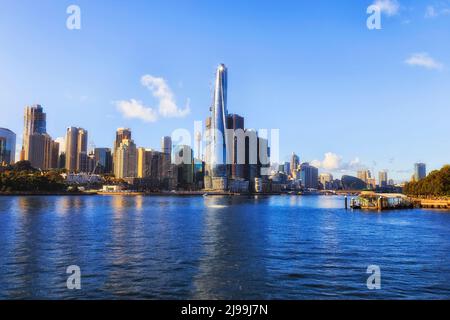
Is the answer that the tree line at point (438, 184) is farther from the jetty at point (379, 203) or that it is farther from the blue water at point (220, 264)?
the blue water at point (220, 264)

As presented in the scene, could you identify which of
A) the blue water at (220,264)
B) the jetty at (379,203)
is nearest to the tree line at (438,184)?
the jetty at (379,203)

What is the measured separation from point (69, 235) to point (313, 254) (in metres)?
34.7

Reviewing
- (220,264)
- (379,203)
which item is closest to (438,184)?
(379,203)

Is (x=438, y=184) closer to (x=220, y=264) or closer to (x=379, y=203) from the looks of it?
(x=379, y=203)

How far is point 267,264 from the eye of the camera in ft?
126

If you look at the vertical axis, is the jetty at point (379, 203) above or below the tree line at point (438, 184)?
below

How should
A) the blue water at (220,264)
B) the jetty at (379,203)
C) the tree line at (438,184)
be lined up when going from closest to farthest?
the blue water at (220,264)
the jetty at (379,203)
the tree line at (438,184)

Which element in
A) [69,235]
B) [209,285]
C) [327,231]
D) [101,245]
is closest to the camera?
[209,285]

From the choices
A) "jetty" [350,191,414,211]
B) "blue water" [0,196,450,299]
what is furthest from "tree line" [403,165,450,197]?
"blue water" [0,196,450,299]

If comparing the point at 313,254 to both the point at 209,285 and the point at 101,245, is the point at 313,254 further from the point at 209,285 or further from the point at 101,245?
the point at 101,245
